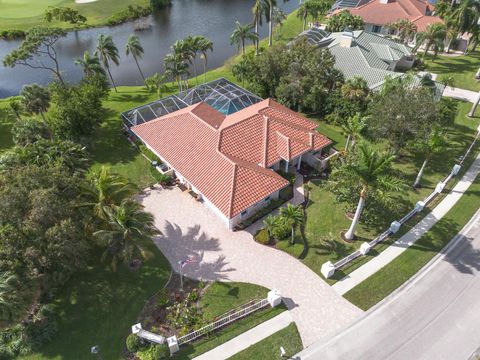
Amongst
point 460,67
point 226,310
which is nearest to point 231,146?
point 226,310

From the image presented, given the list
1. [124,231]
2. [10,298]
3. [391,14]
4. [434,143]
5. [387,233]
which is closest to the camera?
[10,298]

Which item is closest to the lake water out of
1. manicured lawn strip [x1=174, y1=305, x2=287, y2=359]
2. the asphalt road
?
manicured lawn strip [x1=174, y1=305, x2=287, y2=359]

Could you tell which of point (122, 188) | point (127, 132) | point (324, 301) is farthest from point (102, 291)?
point (127, 132)

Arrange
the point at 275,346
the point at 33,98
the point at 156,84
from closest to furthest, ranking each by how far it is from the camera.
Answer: the point at 275,346, the point at 33,98, the point at 156,84

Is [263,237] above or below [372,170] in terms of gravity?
below

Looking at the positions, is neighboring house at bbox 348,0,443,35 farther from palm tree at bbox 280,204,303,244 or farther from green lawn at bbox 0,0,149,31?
green lawn at bbox 0,0,149,31

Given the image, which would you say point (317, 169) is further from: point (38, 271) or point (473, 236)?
point (38, 271)

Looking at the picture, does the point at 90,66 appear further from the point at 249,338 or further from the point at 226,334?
the point at 249,338
